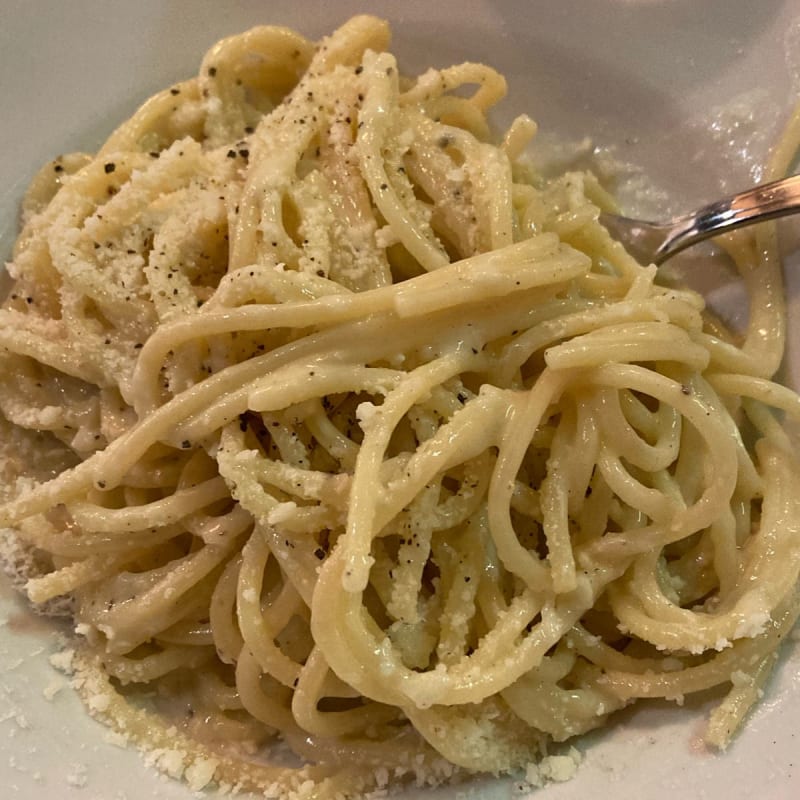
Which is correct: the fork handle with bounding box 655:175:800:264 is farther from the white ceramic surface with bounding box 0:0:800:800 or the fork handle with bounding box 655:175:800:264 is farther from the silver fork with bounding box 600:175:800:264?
the white ceramic surface with bounding box 0:0:800:800

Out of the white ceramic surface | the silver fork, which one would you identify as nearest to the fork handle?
the silver fork

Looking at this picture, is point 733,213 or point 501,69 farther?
point 501,69

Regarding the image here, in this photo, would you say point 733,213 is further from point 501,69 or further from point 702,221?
point 501,69

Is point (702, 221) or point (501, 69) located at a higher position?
point (501, 69)

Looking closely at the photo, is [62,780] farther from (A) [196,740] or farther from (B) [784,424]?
(B) [784,424]

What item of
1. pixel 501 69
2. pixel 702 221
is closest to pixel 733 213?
pixel 702 221
